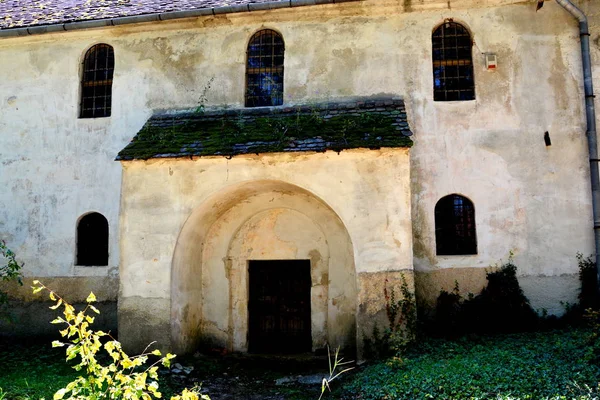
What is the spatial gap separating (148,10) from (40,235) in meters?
5.34

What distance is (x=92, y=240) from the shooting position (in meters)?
11.1

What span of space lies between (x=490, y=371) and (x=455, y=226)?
3.64 meters

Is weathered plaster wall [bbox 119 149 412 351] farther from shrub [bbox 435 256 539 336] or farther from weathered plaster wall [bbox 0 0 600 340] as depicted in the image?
shrub [bbox 435 256 539 336]

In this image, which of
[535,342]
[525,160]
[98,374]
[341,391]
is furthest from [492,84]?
[98,374]

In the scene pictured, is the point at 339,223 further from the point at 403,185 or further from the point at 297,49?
the point at 297,49

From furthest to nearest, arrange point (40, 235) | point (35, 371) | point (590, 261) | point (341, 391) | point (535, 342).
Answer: point (40, 235) → point (590, 261) → point (35, 371) → point (535, 342) → point (341, 391)

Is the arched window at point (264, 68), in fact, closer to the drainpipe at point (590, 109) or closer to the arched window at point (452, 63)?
the arched window at point (452, 63)

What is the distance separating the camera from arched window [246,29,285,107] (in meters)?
10.9

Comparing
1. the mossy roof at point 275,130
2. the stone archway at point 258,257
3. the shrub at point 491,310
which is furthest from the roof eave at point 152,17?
the shrub at point 491,310

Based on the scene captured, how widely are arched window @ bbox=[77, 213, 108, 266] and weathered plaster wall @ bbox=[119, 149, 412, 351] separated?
6.26ft

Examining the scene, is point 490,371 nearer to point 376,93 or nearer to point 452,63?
point 376,93

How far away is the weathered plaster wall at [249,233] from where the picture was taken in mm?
8781

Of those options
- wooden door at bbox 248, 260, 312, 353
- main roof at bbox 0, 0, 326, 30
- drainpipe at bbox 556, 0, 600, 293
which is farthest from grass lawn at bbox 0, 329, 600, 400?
main roof at bbox 0, 0, 326, 30

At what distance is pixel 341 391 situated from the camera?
7605 millimetres
